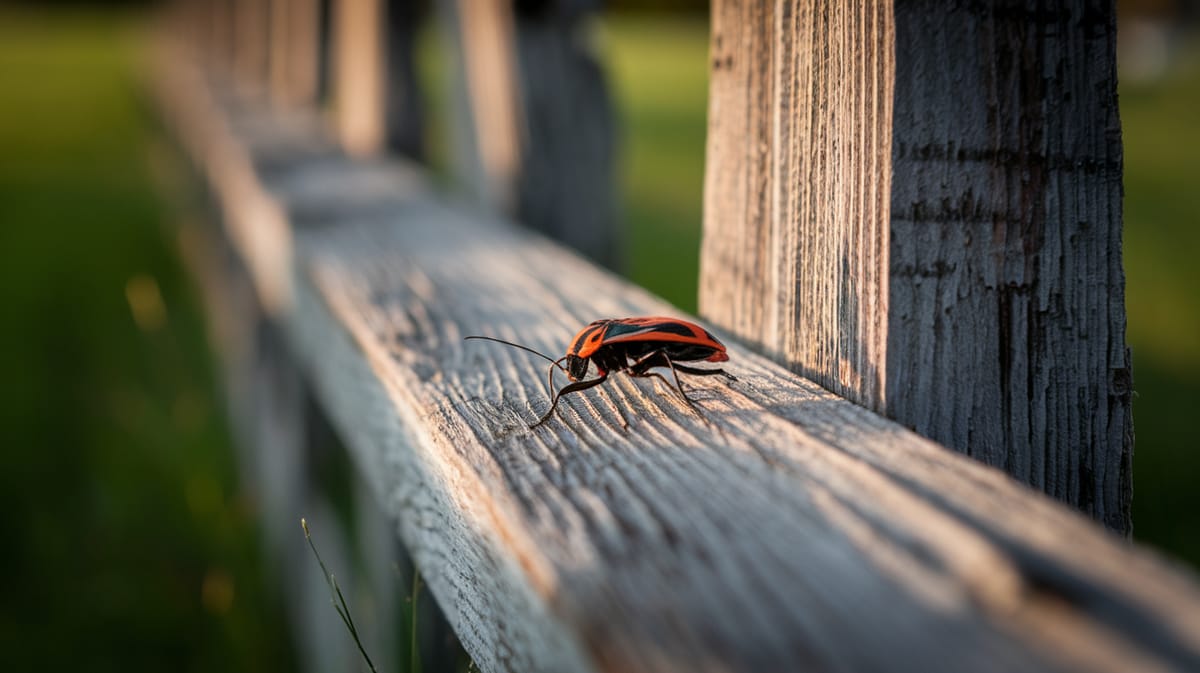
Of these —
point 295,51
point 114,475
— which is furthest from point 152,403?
point 295,51

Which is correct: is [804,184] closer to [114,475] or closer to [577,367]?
[577,367]

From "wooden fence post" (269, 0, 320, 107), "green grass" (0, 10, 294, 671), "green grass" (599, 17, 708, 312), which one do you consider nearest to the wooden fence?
"green grass" (0, 10, 294, 671)

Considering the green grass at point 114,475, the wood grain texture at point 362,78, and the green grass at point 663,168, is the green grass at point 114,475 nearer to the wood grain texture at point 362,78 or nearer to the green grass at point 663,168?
the wood grain texture at point 362,78

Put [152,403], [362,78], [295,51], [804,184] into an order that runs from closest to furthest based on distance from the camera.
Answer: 1. [804,184]
2. [362,78]
3. [152,403]
4. [295,51]

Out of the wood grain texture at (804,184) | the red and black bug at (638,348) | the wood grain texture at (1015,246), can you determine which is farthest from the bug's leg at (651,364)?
the wood grain texture at (1015,246)

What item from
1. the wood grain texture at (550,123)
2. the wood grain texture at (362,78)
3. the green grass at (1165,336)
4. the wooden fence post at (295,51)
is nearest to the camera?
the wood grain texture at (550,123)

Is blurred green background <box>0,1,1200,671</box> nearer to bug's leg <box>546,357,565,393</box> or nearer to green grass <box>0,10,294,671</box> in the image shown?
green grass <box>0,10,294,671</box>

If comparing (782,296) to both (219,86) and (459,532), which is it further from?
(219,86)

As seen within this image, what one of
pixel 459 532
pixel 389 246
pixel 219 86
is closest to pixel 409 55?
pixel 389 246
